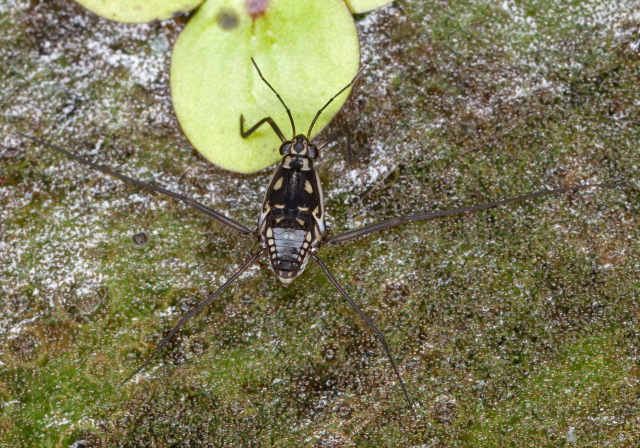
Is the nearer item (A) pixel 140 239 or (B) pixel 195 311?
(B) pixel 195 311

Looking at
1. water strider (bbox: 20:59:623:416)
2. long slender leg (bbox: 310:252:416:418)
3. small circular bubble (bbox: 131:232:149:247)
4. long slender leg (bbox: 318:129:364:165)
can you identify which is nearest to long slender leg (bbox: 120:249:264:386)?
water strider (bbox: 20:59:623:416)

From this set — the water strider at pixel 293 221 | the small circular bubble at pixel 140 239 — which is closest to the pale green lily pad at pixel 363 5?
the water strider at pixel 293 221

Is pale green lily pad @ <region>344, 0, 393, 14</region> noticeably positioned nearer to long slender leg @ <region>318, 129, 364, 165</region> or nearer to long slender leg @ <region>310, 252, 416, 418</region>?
long slender leg @ <region>318, 129, 364, 165</region>

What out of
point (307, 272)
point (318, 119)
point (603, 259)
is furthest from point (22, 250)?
point (603, 259)

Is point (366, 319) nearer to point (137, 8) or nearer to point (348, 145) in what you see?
point (348, 145)

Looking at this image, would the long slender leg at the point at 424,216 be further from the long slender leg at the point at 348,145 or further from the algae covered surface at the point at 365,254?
the long slender leg at the point at 348,145

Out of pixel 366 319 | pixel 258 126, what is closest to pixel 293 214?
pixel 258 126
